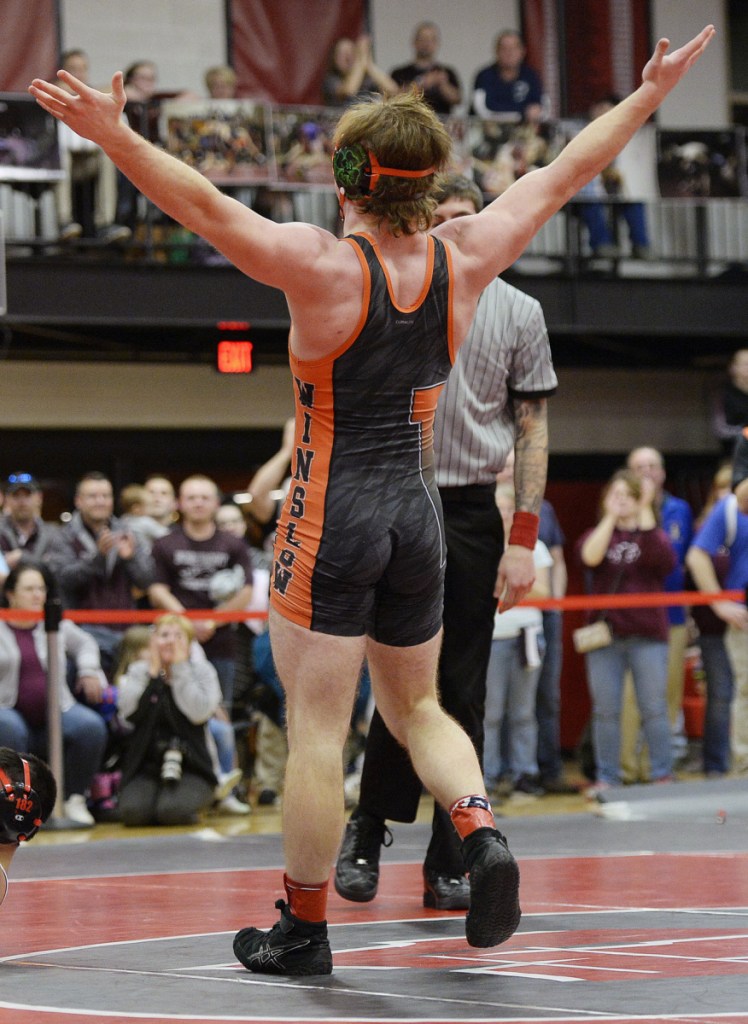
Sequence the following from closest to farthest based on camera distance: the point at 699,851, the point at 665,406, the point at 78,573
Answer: the point at 699,851, the point at 78,573, the point at 665,406

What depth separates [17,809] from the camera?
398 cm

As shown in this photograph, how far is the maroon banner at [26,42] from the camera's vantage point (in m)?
14.6

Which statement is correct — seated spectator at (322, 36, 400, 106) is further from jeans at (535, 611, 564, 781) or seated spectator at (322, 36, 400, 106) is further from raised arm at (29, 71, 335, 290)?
raised arm at (29, 71, 335, 290)

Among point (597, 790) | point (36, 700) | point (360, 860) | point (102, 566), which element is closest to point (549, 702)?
point (597, 790)

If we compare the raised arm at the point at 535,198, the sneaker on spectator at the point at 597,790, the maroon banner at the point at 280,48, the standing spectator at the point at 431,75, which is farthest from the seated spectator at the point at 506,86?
the raised arm at the point at 535,198

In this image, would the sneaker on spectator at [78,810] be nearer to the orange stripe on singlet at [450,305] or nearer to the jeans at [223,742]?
the jeans at [223,742]

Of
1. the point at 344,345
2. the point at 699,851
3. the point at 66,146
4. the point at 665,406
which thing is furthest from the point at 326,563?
the point at 665,406

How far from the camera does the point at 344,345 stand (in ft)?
11.6

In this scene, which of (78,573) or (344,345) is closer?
(344,345)

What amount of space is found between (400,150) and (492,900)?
156 centimetres

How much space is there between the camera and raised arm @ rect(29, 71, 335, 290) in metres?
3.32

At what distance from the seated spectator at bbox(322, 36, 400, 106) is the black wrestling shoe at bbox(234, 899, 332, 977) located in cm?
1171

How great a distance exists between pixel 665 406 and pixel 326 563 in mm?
13826

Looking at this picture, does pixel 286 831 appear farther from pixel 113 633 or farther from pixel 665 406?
pixel 665 406
